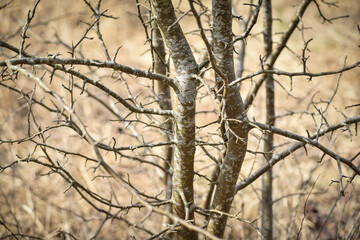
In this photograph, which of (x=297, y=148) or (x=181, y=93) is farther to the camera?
(x=297, y=148)

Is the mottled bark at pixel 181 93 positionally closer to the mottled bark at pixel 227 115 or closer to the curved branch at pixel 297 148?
the mottled bark at pixel 227 115

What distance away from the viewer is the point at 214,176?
2312 millimetres

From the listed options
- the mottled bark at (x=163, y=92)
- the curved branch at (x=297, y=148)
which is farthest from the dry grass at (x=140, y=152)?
the mottled bark at (x=163, y=92)

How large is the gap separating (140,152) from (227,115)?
4.15m

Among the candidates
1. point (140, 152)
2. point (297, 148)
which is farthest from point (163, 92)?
point (140, 152)

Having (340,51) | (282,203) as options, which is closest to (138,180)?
(282,203)

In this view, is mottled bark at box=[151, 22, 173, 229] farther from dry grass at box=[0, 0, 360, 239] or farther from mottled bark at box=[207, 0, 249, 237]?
mottled bark at box=[207, 0, 249, 237]

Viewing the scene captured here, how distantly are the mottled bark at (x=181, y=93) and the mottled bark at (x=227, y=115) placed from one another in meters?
0.15

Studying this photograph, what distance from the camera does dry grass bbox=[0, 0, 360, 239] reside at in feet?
10.8

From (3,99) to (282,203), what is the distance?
5.81 metres

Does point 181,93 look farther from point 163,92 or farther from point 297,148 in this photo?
point 163,92

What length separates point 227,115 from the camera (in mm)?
1494

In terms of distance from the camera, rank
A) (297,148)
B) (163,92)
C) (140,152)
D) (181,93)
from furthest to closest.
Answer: (140,152), (163,92), (297,148), (181,93)

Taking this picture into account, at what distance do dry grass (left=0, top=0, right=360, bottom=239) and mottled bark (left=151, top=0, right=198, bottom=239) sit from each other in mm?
142
